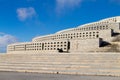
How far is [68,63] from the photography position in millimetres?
32781

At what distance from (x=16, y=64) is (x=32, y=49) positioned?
2077cm

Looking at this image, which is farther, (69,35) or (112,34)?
(69,35)

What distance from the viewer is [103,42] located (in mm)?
46406

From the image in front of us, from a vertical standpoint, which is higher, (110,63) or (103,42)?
(103,42)

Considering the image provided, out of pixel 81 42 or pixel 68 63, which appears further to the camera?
pixel 81 42

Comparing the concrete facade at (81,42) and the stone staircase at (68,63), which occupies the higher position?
the concrete facade at (81,42)

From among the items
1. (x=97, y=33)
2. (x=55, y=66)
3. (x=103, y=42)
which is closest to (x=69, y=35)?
(x=97, y=33)

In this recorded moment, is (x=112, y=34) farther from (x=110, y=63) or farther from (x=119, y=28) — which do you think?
(x=110, y=63)

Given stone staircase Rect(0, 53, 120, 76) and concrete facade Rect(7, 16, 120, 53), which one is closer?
stone staircase Rect(0, 53, 120, 76)

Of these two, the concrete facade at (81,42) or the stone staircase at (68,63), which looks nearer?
the stone staircase at (68,63)

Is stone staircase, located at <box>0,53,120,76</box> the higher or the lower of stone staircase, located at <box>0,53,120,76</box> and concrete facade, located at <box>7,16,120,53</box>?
the lower

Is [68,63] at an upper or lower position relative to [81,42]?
lower

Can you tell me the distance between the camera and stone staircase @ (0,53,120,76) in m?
29.0

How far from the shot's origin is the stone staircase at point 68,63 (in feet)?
95.1
